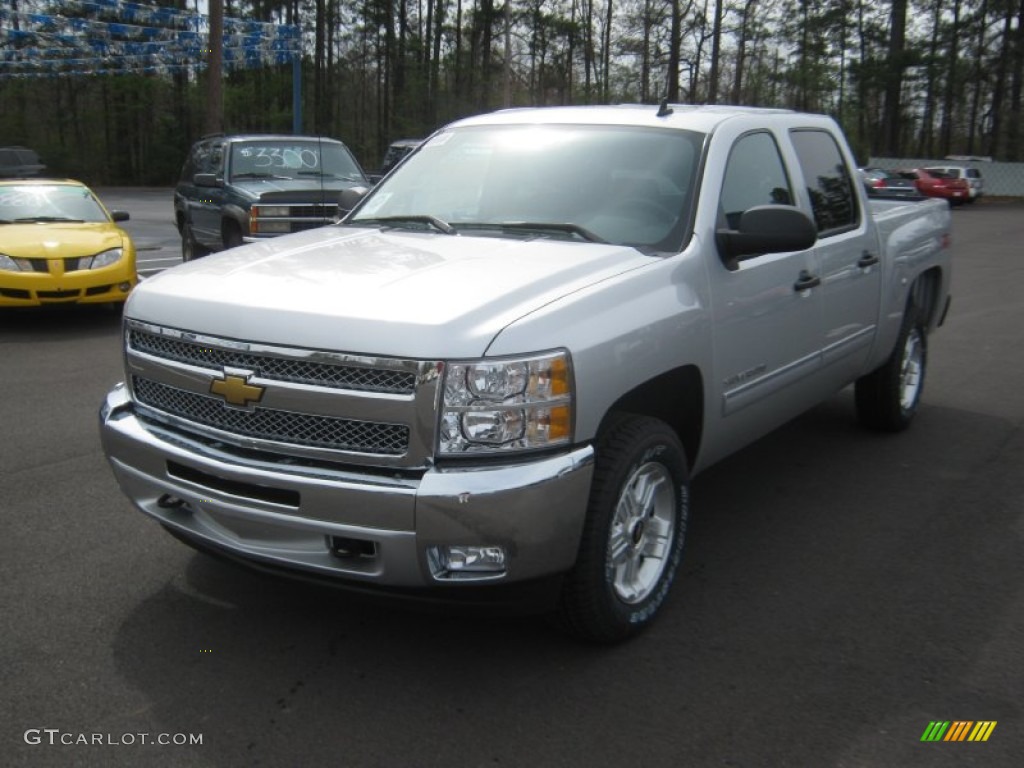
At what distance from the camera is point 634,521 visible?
11.6 feet

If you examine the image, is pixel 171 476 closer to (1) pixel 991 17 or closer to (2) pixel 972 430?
(2) pixel 972 430

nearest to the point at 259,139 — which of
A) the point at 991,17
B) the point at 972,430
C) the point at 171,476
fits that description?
the point at 972,430

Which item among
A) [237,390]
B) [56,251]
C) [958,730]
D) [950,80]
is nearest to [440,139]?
[237,390]

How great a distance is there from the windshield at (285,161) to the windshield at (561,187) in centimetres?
833

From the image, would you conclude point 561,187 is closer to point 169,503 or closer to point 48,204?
point 169,503

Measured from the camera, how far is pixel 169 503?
3.48 metres

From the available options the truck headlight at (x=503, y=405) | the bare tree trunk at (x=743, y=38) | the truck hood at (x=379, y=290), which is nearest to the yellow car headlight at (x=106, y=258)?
the truck hood at (x=379, y=290)

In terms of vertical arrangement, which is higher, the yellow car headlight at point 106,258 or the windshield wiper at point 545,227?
the windshield wiper at point 545,227

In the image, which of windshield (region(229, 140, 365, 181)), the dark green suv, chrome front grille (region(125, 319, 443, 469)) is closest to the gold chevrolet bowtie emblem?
chrome front grille (region(125, 319, 443, 469))

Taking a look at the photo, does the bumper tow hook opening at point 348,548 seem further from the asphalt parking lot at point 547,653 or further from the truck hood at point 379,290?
the truck hood at point 379,290

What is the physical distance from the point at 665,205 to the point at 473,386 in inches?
60.7

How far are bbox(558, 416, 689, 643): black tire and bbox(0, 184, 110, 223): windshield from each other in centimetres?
906

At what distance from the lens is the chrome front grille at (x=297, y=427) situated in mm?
3002

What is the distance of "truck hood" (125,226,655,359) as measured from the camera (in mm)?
2992
